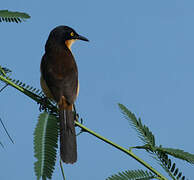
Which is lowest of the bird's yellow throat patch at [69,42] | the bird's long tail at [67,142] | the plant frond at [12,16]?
the bird's long tail at [67,142]

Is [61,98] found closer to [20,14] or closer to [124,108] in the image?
[20,14]

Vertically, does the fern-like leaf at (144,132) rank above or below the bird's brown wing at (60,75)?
below

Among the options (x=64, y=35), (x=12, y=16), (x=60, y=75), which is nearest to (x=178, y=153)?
(x=12, y=16)

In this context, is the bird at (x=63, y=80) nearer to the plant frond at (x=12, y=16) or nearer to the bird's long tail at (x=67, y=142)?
the bird's long tail at (x=67, y=142)

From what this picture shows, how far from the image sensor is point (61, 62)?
4535 millimetres

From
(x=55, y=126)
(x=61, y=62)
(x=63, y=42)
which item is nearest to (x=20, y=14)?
(x=55, y=126)

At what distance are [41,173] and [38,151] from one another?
0.45ft

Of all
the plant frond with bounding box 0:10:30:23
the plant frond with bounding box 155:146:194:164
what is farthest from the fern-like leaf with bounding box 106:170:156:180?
the plant frond with bounding box 0:10:30:23

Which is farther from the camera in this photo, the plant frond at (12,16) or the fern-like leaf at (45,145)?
the plant frond at (12,16)

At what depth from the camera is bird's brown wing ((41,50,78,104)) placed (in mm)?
3854

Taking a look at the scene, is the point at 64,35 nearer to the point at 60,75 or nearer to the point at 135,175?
the point at 60,75

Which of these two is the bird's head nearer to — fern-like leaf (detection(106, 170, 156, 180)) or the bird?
the bird

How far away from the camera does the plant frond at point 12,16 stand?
2670 mm

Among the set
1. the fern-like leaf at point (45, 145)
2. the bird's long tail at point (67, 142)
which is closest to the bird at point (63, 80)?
the bird's long tail at point (67, 142)
